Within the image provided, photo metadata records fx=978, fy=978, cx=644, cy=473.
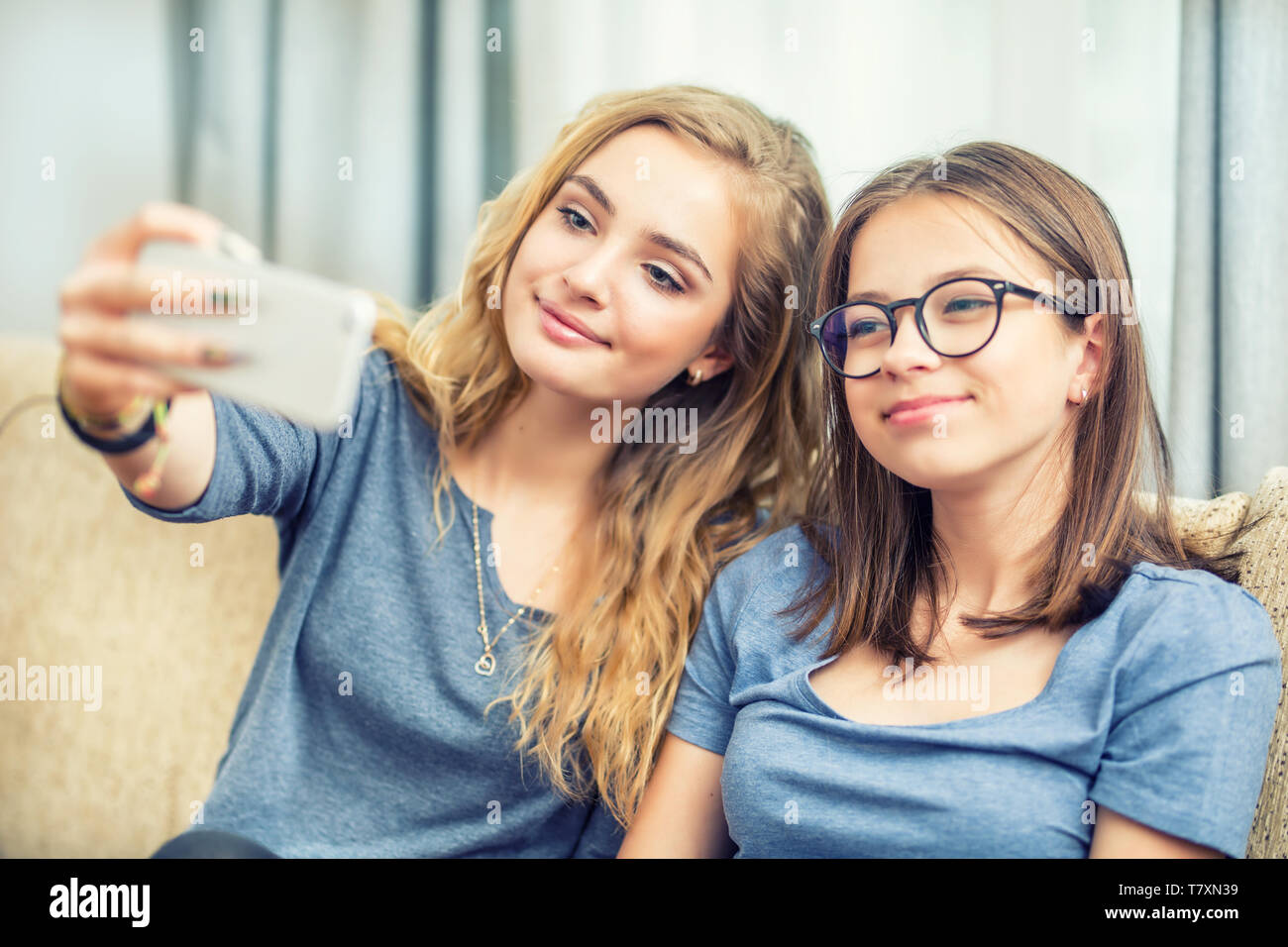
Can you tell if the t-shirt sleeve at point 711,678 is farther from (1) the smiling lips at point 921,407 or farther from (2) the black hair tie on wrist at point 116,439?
(2) the black hair tie on wrist at point 116,439

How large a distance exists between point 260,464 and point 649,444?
0.48 metres

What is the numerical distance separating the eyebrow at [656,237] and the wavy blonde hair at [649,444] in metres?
0.07

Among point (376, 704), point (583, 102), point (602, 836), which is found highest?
point (583, 102)

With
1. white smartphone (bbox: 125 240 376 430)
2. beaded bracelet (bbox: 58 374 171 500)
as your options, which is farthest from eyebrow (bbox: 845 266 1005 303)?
Result: beaded bracelet (bbox: 58 374 171 500)

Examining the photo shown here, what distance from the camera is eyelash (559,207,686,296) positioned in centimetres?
111

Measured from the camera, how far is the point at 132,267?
65 cm

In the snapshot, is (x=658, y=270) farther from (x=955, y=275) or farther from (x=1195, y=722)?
(x=1195, y=722)

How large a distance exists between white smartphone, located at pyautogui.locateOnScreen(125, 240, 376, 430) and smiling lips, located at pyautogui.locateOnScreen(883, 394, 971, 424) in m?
0.48

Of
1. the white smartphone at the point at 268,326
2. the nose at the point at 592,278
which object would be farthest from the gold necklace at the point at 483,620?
the white smartphone at the point at 268,326

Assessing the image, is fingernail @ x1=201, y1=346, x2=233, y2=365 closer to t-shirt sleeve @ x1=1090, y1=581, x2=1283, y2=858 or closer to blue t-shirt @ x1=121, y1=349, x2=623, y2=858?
blue t-shirt @ x1=121, y1=349, x2=623, y2=858

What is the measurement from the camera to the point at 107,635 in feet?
4.45

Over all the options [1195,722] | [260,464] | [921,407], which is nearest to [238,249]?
[260,464]
